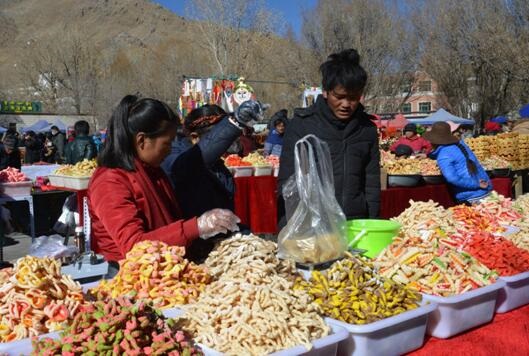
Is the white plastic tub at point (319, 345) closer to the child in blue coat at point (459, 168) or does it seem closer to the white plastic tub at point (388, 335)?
the white plastic tub at point (388, 335)

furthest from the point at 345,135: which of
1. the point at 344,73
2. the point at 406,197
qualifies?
the point at 406,197

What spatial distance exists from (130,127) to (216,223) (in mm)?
512

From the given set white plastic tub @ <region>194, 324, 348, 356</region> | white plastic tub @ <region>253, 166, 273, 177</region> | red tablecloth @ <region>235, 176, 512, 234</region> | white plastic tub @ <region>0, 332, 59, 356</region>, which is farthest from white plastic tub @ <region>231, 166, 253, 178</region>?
white plastic tub @ <region>0, 332, 59, 356</region>

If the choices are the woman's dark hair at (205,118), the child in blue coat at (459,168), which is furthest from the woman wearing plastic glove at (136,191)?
the child in blue coat at (459,168)

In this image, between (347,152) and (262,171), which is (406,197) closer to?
(262,171)

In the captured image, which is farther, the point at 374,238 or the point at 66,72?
the point at 66,72

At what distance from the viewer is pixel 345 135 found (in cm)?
281

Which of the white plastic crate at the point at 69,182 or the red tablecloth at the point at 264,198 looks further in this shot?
the white plastic crate at the point at 69,182

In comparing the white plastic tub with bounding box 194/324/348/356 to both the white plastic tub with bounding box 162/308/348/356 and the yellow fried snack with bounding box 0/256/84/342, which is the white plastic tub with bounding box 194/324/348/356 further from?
the yellow fried snack with bounding box 0/256/84/342

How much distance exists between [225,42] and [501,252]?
2904 cm

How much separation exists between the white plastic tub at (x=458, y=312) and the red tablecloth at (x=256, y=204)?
401 centimetres

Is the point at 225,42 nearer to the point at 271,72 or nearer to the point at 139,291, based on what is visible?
the point at 271,72

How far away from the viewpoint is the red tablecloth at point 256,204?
5.84 metres

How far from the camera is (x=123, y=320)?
48.3 inches
